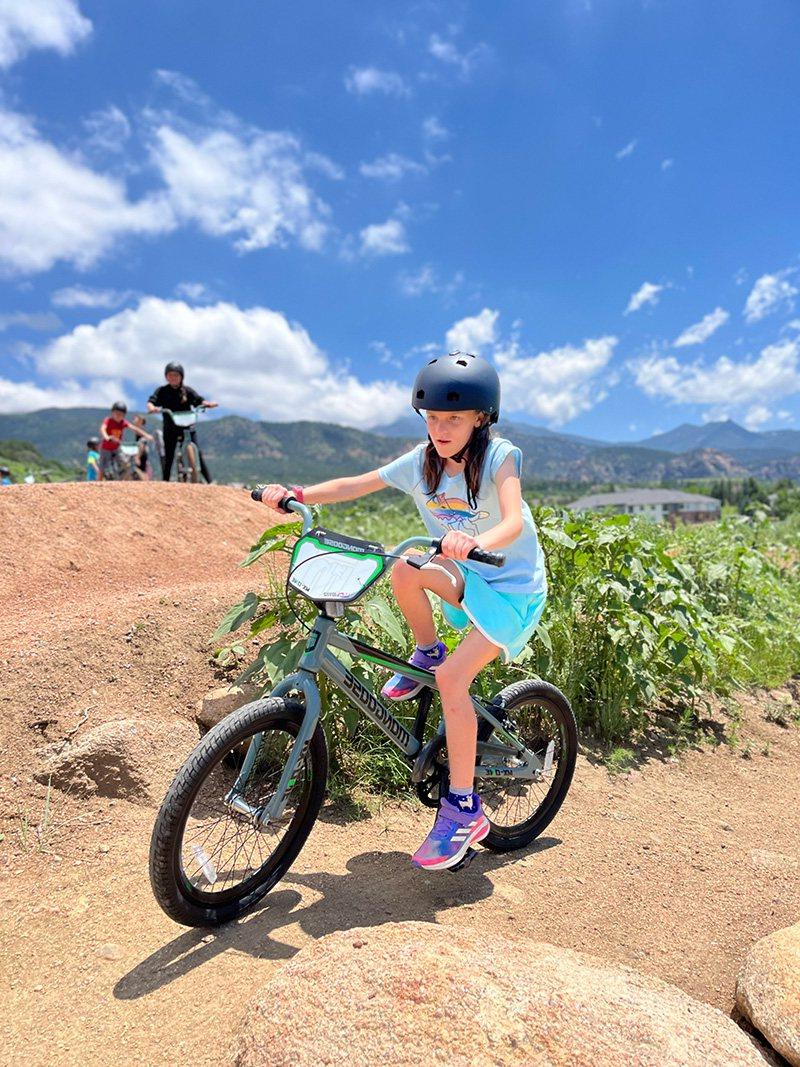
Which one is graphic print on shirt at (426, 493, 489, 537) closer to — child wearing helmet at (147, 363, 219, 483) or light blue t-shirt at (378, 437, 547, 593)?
light blue t-shirt at (378, 437, 547, 593)

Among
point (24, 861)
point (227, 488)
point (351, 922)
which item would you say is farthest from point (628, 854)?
point (227, 488)

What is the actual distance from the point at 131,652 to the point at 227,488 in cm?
580

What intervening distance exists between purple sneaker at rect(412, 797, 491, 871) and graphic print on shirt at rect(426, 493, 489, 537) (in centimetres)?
117

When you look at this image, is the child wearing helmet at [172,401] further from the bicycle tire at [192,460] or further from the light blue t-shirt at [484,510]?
the light blue t-shirt at [484,510]

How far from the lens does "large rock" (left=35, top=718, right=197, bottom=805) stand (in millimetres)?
3410

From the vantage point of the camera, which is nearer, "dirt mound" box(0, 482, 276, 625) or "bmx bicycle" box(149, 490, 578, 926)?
Answer: "bmx bicycle" box(149, 490, 578, 926)

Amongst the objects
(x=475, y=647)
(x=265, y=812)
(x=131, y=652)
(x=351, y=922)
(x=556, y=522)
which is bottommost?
(x=351, y=922)

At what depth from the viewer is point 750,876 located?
351 cm

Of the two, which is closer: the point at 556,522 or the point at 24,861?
the point at 24,861

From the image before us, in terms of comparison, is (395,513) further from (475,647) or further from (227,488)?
(475,647)

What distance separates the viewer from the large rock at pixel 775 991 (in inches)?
87.0

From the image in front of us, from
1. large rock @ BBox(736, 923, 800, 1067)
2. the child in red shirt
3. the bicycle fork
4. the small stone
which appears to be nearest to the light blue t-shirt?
the bicycle fork

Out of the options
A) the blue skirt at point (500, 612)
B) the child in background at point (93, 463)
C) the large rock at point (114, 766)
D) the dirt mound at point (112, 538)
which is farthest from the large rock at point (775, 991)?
the child in background at point (93, 463)

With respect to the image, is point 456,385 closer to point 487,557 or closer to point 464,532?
point 464,532
